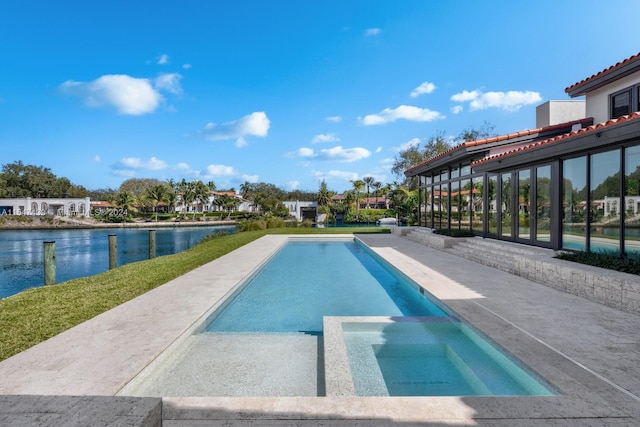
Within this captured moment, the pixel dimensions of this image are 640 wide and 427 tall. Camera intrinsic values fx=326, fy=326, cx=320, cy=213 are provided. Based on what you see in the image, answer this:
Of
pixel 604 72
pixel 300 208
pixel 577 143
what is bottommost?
pixel 300 208

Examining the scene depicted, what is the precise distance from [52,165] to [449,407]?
3530 inches

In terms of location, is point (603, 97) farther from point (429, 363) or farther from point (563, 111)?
point (429, 363)

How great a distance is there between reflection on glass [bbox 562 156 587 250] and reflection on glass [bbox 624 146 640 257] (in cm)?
103

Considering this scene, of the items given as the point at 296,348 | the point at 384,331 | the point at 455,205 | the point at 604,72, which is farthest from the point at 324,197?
the point at 296,348

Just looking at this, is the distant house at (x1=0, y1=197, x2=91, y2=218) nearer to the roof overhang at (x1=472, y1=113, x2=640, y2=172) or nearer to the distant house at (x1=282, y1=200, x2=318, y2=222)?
the distant house at (x1=282, y1=200, x2=318, y2=222)

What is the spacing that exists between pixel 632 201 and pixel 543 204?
8.44ft

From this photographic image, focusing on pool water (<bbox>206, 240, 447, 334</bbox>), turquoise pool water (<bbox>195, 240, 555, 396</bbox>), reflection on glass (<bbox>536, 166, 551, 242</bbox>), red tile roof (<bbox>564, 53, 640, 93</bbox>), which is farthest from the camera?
reflection on glass (<bbox>536, 166, 551, 242</bbox>)

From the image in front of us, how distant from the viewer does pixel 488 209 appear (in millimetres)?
11430

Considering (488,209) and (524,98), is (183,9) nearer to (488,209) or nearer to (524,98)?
(488,209)

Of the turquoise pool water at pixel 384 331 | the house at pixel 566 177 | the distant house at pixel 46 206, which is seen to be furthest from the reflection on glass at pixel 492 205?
the distant house at pixel 46 206

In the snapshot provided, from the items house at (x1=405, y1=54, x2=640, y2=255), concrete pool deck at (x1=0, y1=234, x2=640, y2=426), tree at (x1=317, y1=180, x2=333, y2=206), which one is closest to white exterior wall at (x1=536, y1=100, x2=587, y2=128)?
house at (x1=405, y1=54, x2=640, y2=255)

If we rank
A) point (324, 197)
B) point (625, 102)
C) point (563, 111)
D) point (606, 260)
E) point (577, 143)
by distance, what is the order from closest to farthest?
point (606, 260), point (577, 143), point (625, 102), point (563, 111), point (324, 197)

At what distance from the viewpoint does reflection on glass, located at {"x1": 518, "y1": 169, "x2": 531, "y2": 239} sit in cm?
933

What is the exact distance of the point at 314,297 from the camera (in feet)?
22.0
